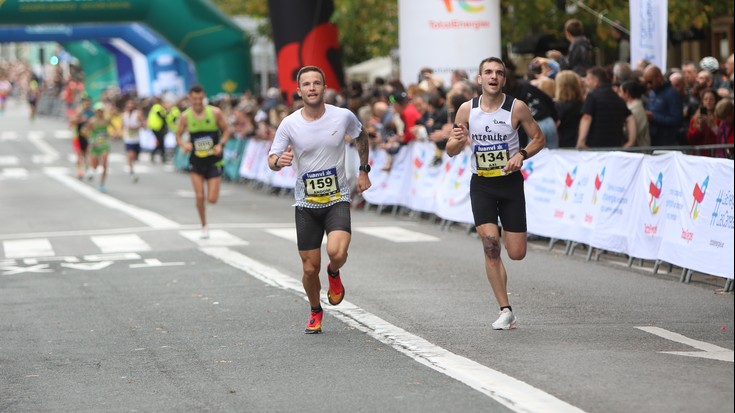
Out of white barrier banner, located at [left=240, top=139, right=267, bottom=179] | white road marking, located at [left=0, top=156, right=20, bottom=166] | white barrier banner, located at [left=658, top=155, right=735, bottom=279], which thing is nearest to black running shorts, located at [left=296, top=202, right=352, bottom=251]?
white barrier banner, located at [left=658, top=155, right=735, bottom=279]

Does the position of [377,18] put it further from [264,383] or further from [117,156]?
Result: [264,383]

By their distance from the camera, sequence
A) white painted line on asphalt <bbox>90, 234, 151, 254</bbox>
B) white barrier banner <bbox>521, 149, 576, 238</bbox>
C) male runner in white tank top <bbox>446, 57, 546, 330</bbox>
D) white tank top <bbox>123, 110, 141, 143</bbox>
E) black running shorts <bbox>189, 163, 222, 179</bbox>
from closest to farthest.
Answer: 1. male runner in white tank top <bbox>446, 57, 546, 330</bbox>
2. white barrier banner <bbox>521, 149, 576, 238</bbox>
3. white painted line on asphalt <bbox>90, 234, 151, 254</bbox>
4. black running shorts <bbox>189, 163, 222, 179</bbox>
5. white tank top <bbox>123, 110, 141, 143</bbox>

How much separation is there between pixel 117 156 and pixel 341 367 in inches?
1499

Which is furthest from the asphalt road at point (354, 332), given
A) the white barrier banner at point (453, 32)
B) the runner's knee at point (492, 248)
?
the white barrier banner at point (453, 32)

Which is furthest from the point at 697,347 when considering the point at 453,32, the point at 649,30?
the point at 453,32

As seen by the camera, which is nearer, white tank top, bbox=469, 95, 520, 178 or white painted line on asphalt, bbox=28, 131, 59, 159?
white tank top, bbox=469, 95, 520, 178

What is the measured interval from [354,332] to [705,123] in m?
7.05

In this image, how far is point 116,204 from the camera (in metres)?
25.8

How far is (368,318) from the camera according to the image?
429 inches

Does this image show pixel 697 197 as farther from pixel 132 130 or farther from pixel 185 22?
pixel 185 22

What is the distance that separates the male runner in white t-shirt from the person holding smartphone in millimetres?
6556

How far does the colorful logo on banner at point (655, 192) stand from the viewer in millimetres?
13977

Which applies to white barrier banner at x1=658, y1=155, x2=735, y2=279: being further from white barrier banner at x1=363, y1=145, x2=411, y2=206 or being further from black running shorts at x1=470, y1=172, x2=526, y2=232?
white barrier banner at x1=363, y1=145, x2=411, y2=206

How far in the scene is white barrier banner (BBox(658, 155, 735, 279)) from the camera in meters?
12.6
